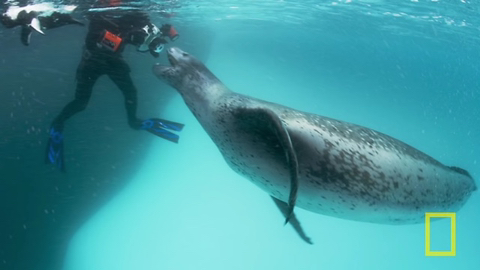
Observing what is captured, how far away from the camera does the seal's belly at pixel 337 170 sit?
2984 millimetres

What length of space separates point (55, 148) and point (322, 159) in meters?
5.75

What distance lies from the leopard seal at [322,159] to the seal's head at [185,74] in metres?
0.02

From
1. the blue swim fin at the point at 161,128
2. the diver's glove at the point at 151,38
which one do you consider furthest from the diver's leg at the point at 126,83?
the diver's glove at the point at 151,38

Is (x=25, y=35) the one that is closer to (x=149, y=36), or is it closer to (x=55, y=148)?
(x=55, y=148)

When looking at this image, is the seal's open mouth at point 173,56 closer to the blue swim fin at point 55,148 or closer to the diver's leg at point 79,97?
the diver's leg at point 79,97

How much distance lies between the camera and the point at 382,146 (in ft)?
10.6

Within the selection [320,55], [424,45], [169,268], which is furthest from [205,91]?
[320,55]

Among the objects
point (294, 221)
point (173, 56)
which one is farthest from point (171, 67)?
point (294, 221)

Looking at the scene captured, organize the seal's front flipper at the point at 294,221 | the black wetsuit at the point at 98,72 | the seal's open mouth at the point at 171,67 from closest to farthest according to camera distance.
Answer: the seal's open mouth at the point at 171,67 → the seal's front flipper at the point at 294,221 → the black wetsuit at the point at 98,72

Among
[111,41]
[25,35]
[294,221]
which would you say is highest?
[25,35]

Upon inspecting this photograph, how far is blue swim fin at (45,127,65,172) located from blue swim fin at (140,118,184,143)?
1.64 m

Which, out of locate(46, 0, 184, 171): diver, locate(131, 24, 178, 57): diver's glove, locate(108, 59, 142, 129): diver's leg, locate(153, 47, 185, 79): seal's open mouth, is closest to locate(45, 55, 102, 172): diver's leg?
locate(46, 0, 184, 171): diver

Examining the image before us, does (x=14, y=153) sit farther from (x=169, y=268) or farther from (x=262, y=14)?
(x=262, y=14)

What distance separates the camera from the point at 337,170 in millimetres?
2979
